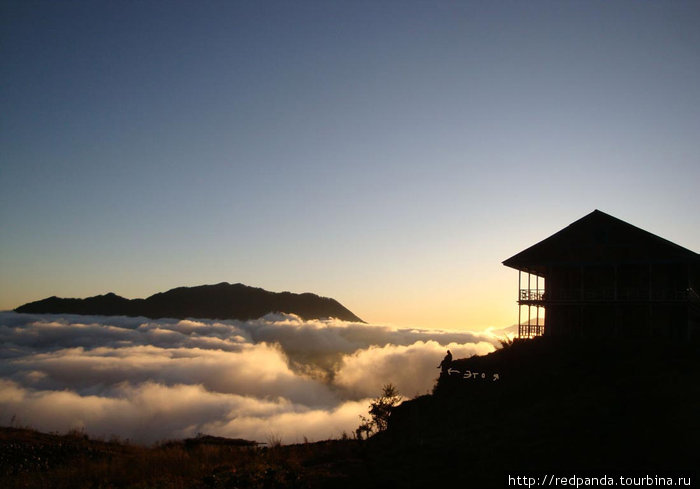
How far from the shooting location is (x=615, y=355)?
2627cm

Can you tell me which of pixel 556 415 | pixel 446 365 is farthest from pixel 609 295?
pixel 556 415

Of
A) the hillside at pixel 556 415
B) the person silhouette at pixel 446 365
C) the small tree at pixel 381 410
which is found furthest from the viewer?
the person silhouette at pixel 446 365

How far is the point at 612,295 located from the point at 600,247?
3.42 metres

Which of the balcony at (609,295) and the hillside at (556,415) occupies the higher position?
the balcony at (609,295)

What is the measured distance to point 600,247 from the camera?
32.6 metres

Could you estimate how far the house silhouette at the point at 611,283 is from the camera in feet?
102

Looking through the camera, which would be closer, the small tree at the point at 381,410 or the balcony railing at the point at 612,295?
the small tree at the point at 381,410

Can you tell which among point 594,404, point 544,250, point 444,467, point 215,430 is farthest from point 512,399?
point 215,430

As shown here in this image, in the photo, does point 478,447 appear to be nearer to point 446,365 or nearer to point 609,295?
point 446,365

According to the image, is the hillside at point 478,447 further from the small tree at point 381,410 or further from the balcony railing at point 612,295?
the balcony railing at point 612,295

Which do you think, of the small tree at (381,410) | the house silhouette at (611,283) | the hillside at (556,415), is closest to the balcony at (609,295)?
the house silhouette at (611,283)

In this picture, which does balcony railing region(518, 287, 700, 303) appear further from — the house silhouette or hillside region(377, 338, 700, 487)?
hillside region(377, 338, 700, 487)

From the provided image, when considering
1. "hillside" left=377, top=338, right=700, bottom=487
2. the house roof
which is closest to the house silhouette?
the house roof

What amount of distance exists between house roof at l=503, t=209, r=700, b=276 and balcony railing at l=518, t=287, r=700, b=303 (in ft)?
6.74
